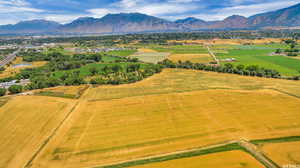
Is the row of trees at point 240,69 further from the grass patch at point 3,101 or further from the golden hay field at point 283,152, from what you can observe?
the grass patch at point 3,101

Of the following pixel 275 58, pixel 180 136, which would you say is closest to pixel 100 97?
pixel 180 136

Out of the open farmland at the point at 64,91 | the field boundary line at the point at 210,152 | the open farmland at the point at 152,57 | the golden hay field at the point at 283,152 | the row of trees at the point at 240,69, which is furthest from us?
the open farmland at the point at 152,57

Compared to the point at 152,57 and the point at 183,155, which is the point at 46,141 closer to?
the point at 183,155

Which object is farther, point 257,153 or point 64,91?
point 64,91

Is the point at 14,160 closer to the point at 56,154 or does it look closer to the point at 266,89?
the point at 56,154

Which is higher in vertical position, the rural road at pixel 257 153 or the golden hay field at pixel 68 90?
the golden hay field at pixel 68 90

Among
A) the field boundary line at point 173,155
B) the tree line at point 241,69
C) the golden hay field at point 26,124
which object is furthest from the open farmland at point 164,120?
the tree line at point 241,69

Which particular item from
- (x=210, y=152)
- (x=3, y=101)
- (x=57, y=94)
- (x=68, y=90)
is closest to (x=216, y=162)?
(x=210, y=152)
